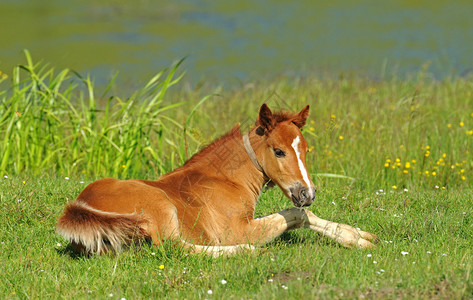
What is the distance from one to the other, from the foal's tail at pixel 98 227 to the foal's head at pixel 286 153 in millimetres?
1229

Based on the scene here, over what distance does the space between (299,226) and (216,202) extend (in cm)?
76

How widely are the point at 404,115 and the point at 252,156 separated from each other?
4811mm

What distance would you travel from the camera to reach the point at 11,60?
20.3 meters

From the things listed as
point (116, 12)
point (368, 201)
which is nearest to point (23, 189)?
point (368, 201)

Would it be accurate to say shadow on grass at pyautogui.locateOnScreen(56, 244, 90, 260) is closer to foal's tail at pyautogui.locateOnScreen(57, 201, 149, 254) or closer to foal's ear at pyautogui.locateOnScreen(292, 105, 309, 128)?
Answer: foal's tail at pyautogui.locateOnScreen(57, 201, 149, 254)

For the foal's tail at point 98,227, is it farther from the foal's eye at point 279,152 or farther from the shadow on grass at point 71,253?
the foal's eye at point 279,152

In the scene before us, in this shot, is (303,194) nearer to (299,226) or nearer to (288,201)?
(299,226)

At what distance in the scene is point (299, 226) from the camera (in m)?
6.09

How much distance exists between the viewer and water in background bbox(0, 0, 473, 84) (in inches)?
772

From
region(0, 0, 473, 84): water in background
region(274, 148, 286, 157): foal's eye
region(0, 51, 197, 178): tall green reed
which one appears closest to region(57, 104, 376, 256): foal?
region(274, 148, 286, 157): foal's eye

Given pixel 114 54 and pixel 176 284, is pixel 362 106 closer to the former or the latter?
pixel 176 284

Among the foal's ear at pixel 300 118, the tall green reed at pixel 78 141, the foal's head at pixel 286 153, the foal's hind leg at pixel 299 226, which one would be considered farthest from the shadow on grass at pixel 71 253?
the tall green reed at pixel 78 141

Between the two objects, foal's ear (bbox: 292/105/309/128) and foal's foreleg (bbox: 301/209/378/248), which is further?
foal's ear (bbox: 292/105/309/128)

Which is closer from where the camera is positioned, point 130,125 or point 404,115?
point 130,125
